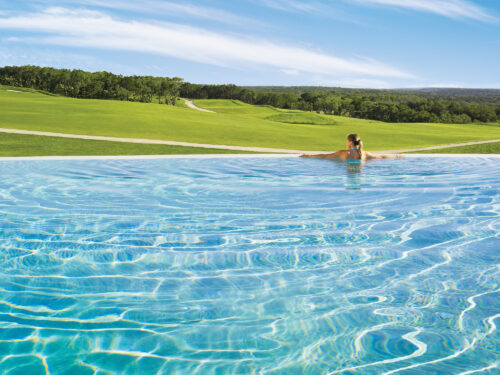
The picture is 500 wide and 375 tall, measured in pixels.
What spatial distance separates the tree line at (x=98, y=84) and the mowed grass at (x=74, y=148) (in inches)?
2053

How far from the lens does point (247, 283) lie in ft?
11.0

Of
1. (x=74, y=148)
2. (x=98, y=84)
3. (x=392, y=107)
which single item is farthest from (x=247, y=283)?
(x=98, y=84)

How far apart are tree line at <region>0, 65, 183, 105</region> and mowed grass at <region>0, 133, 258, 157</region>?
171 feet

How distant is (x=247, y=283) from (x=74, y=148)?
1173cm

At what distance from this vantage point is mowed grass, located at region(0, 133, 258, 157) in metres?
12.7

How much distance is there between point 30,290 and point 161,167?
6.54m

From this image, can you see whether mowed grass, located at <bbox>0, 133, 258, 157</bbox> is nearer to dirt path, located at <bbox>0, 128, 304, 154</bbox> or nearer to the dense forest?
dirt path, located at <bbox>0, 128, 304, 154</bbox>

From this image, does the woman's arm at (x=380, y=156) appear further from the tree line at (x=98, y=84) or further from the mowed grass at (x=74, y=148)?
the tree line at (x=98, y=84)

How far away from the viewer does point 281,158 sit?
11.6 meters

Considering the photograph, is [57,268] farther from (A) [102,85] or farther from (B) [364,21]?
(A) [102,85]

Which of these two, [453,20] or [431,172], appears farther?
[453,20]

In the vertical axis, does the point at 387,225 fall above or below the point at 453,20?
below

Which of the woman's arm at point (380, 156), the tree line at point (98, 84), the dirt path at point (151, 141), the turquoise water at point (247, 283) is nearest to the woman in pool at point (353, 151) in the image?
the woman's arm at point (380, 156)

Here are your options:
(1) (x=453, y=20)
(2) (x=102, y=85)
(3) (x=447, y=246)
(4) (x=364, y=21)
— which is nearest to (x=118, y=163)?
(3) (x=447, y=246)
